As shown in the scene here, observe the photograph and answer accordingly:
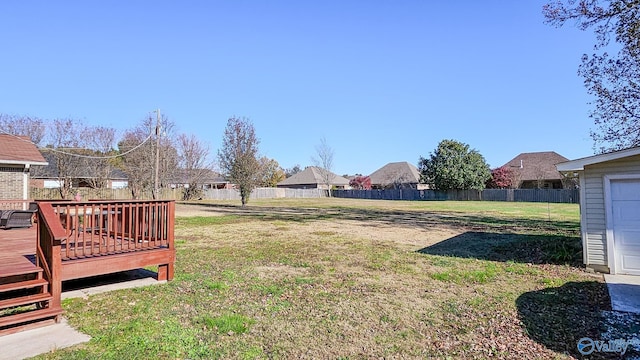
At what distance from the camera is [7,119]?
27.7 meters

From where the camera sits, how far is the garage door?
6.48m

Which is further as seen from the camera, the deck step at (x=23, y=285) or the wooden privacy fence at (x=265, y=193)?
→ the wooden privacy fence at (x=265, y=193)

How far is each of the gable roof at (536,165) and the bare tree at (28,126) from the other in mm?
51331

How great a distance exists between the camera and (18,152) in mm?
14508

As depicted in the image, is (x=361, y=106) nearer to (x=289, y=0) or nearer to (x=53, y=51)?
(x=289, y=0)

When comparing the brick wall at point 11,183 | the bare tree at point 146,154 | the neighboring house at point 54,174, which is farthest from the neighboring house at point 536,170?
the neighboring house at point 54,174

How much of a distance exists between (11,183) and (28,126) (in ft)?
62.9

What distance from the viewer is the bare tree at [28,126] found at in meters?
27.9

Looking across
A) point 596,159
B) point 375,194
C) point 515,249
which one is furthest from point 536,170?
point 596,159

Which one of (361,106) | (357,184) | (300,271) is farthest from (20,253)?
(357,184)

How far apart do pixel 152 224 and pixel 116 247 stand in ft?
2.18

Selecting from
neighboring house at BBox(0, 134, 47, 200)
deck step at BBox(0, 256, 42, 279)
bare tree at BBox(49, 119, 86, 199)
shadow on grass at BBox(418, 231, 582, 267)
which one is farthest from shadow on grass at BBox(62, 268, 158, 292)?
bare tree at BBox(49, 119, 86, 199)

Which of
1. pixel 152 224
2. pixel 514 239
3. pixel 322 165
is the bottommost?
pixel 514 239

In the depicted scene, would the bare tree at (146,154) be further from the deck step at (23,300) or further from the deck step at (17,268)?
the deck step at (23,300)
